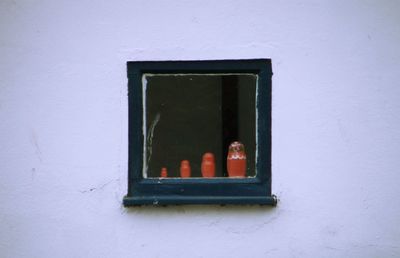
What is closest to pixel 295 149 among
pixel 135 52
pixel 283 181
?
pixel 283 181

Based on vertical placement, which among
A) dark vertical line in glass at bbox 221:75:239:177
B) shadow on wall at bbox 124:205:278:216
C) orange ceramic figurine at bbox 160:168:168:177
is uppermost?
dark vertical line in glass at bbox 221:75:239:177

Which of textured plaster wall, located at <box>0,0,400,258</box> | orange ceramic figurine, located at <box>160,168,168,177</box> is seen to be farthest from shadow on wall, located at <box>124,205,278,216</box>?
orange ceramic figurine, located at <box>160,168,168,177</box>

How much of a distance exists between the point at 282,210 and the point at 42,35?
1.89m

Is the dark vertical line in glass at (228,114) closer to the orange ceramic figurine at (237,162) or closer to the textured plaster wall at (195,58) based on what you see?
the orange ceramic figurine at (237,162)

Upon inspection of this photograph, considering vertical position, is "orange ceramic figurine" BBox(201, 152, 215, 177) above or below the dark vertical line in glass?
below

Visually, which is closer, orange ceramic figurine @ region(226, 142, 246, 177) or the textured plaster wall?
the textured plaster wall

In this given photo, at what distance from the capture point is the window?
3148mm

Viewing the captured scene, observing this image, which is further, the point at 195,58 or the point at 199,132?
the point at 199,132

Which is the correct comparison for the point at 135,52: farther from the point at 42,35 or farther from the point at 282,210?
the point at 282,210

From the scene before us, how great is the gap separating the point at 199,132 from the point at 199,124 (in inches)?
2.1

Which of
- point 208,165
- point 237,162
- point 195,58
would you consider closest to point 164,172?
point 208,165

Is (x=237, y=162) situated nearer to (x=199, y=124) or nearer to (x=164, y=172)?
(x=199, y=124)

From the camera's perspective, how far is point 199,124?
10.9 feet

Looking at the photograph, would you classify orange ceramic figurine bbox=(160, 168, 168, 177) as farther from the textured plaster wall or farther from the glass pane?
the textured plaster wall
